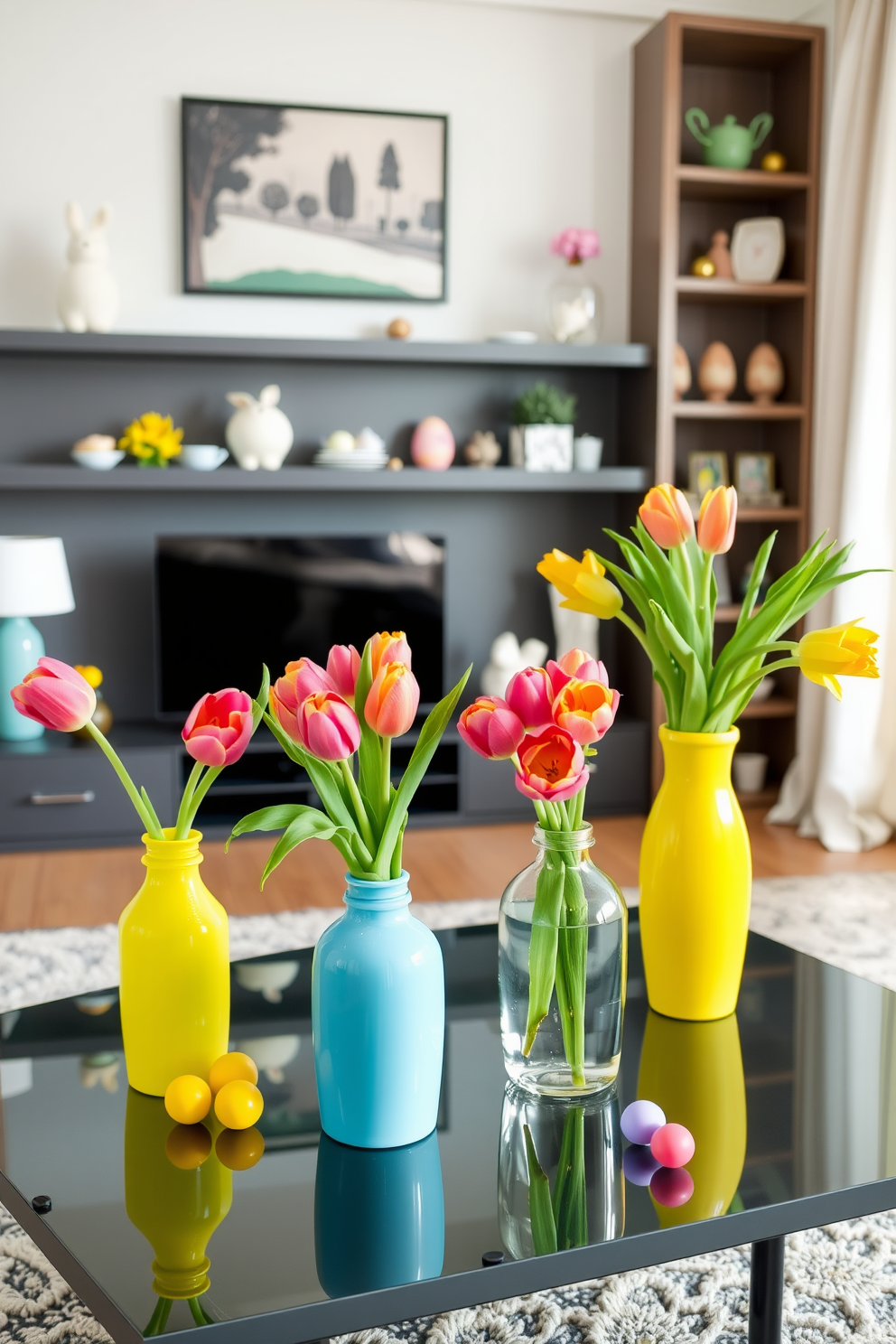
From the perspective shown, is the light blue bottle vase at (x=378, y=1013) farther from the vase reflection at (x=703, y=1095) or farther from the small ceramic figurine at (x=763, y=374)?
the small ceramic figurine at (x=763, y=374)

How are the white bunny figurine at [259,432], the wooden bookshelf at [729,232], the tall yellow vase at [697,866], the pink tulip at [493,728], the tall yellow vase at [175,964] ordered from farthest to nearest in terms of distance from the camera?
the wooden bookshelf at [729,232] < the white bunny figurine at [259,432] < the tall yellow vase at [697,866] < the tall yellow vase at [175,964] < the pink tulip at [493,728]

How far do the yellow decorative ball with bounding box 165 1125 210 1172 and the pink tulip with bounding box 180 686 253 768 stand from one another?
367 mm

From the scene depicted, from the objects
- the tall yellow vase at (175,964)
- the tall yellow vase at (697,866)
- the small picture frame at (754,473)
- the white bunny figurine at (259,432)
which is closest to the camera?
the tall yellow vase at (175,964)

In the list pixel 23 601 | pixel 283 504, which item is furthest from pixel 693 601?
pixel 283 504

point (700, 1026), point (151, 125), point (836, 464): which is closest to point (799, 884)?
point (836, 464)

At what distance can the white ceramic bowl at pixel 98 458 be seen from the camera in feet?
12.3

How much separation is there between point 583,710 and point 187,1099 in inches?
21.2

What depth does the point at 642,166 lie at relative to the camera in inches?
166

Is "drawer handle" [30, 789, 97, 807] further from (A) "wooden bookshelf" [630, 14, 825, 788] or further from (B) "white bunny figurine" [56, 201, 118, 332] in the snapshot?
(A) "wooden bookshelf" [630, 14, 825, 788]

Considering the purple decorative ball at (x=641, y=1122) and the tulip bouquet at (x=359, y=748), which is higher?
the tulip bouquet at (x=359, y=748)

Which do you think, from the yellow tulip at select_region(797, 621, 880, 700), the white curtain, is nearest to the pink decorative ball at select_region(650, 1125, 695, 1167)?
the yellow tulip at select_region(797, 621, 880, 700)

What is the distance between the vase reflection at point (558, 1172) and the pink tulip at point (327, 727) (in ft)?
1.39

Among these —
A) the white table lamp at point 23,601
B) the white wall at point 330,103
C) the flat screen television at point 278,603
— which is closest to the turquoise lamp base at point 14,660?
the white table lamp at point 23,601

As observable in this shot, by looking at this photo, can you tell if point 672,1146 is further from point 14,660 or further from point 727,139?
point 727,139
